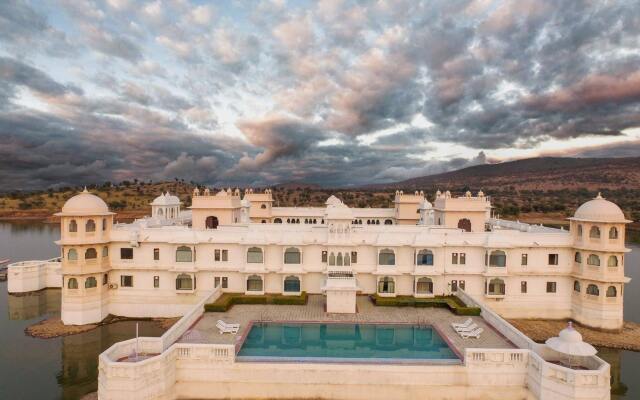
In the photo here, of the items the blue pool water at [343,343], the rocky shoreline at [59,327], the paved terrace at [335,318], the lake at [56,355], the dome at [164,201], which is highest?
the dome at [164,201]

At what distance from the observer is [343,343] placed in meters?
28.5

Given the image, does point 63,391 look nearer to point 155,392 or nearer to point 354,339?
point 155,392

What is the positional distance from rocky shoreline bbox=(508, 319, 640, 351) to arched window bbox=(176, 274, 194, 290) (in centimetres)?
3062

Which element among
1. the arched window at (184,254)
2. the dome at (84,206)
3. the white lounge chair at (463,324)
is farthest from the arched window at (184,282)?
the white lounge chair at (463,324)

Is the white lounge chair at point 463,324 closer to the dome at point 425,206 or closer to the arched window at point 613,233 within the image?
the arched window at point 613,233

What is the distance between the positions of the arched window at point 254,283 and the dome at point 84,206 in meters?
15.1

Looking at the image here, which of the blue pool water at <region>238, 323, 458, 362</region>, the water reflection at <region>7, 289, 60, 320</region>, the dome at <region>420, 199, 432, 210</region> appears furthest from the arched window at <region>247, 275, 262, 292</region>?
the dome at <region>420, 199, 432, 210</region>

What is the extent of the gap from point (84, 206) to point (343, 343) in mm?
26800

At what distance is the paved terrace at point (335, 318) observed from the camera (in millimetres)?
28109

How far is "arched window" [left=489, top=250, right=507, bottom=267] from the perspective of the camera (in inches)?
1490

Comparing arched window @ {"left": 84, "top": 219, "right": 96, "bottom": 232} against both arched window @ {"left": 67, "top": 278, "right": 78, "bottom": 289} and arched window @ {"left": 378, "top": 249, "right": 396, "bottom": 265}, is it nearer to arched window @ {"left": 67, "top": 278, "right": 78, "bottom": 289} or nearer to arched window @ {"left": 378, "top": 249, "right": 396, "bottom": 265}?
arched window @ {"left": 67, "top": 278, "right": 78, "bottom": 289}

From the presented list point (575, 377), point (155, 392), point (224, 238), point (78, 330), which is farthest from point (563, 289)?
point (78, 330)

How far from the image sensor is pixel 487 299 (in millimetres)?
37938

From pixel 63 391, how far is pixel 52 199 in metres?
149
